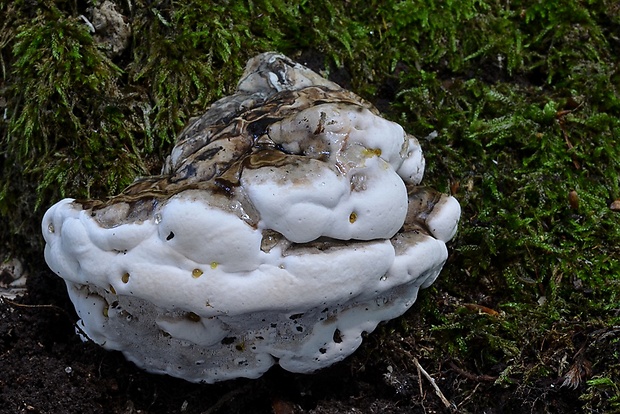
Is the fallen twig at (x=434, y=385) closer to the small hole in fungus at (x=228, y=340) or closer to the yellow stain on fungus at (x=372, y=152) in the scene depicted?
the small hole in fungus at (x=228, y=340)

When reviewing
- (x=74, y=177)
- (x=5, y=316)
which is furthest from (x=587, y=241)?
(x=5, y=316)

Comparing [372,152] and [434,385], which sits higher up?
[372,152]

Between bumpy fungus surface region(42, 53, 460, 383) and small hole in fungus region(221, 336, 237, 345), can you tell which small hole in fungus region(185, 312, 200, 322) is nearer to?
bumpy fungus surface region(42, 53, 460, 383)

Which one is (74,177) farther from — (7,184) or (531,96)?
(531,96)

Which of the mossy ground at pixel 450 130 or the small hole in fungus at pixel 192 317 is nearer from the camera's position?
the small hole in fungus at pixel 192 317

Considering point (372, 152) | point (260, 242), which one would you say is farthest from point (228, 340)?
point (372, 152)

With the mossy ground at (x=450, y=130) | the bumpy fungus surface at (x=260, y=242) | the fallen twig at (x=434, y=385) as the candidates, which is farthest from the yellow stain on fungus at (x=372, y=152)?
the fallen twig at (x=434, y=385)

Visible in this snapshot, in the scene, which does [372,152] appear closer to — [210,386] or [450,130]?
[450,130]
